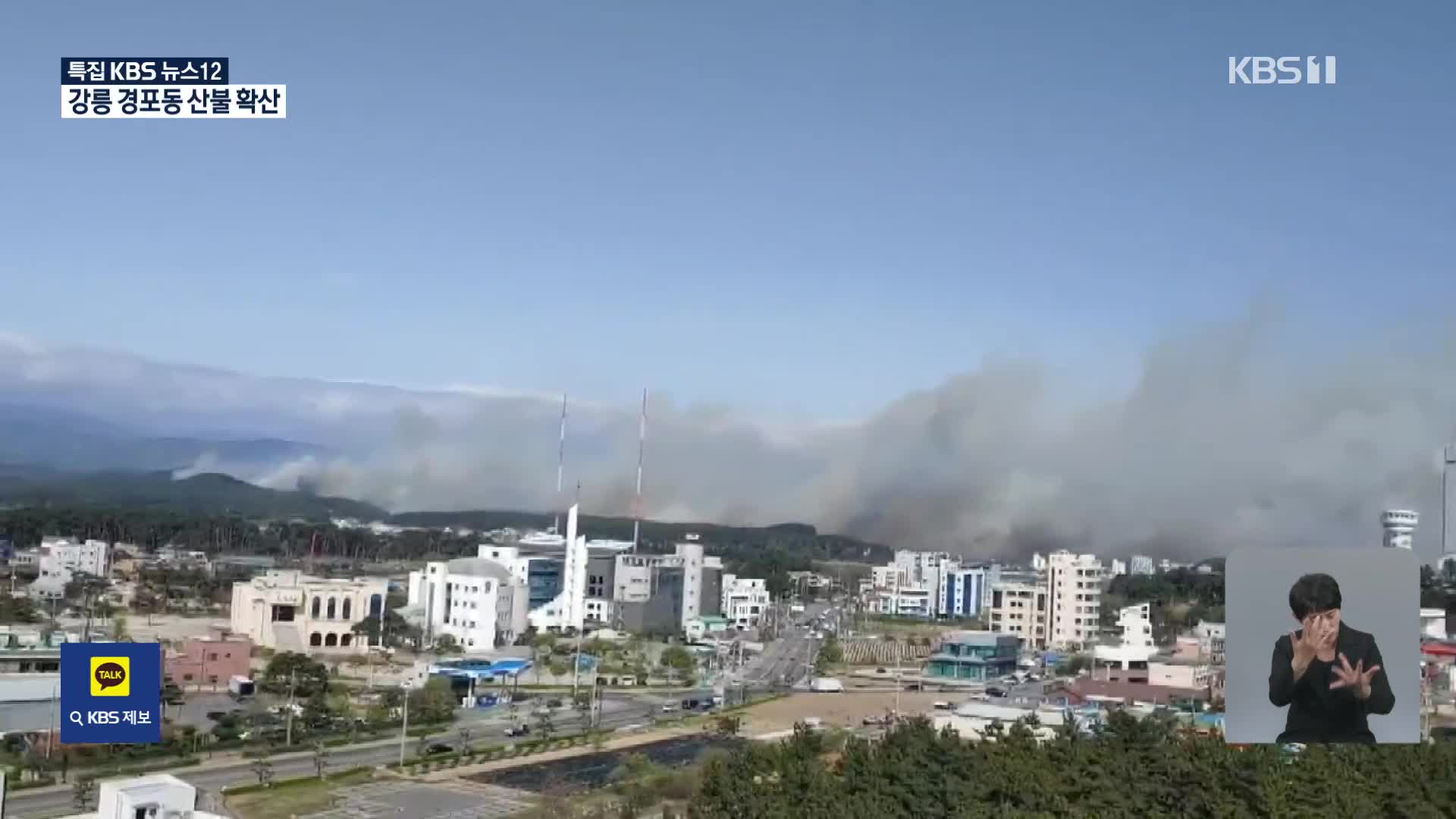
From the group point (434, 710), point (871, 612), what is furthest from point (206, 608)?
point (871, 612)

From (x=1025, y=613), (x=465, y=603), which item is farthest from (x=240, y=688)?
(x=1025, y=613)

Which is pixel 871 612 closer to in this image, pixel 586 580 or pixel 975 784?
pixel 586 580

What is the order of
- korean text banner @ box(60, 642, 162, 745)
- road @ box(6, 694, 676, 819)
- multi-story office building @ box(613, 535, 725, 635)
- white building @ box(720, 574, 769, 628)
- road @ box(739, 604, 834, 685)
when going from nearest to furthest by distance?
korean text banner @ box(60, 642, 162, 745) → road @ box(6, 694, 676, 819) → road @ box(739, 604, 834, 685) → multi-story office building @ box(613, 535, 725, 635) → white building @ box(720, 574, 769, 628)

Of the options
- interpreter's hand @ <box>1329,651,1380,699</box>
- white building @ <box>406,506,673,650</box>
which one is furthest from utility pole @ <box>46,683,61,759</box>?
interpreter's hand @ <box>1329,651,1380,699</box>

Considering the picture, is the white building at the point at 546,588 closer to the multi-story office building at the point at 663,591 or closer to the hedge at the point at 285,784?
the multi-story office building at the point at 663,591

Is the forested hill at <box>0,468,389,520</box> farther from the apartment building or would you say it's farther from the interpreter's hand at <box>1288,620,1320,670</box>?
the interpreter's hand at <box>1288,620,1320,670</box>
